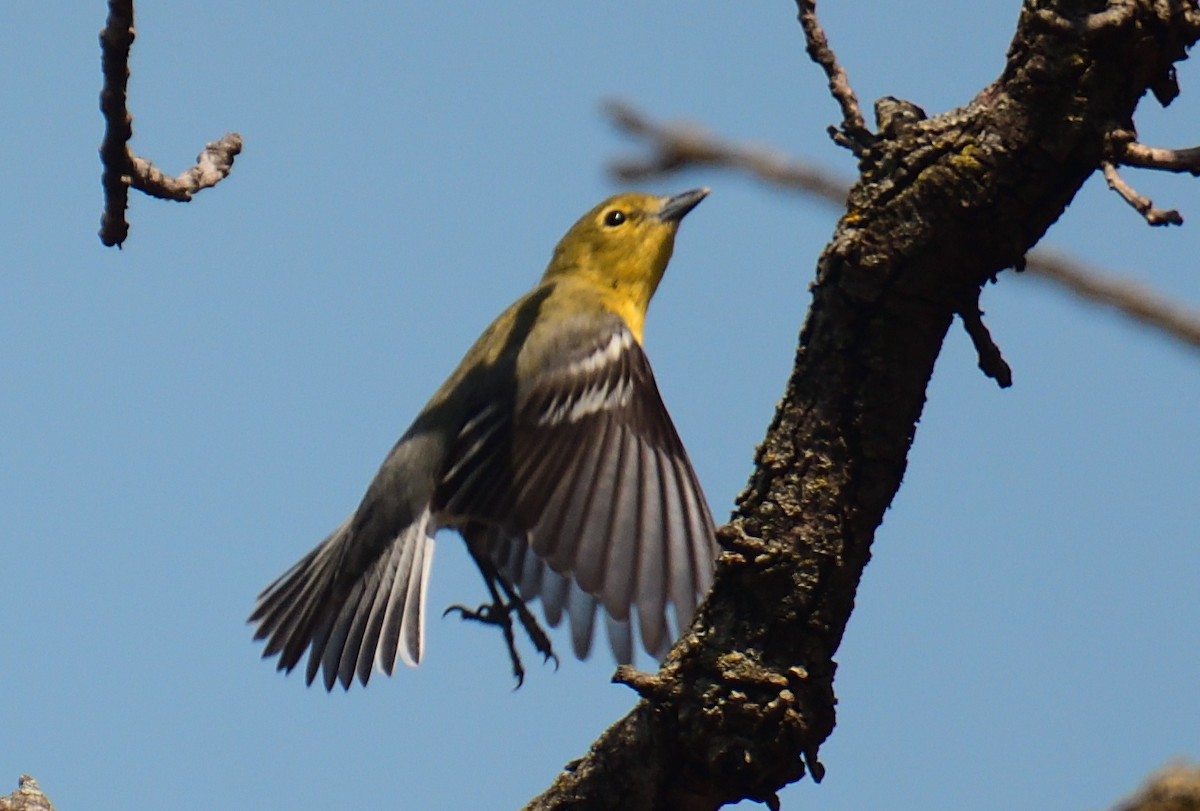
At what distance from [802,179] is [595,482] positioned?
109 inches

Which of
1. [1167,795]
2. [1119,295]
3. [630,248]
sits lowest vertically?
[1167,795]

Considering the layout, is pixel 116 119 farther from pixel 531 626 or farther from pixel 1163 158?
pixel 531 626

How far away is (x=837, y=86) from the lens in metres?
3.73

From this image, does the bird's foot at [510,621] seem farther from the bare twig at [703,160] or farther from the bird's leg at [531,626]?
the bare twig at [703,160]

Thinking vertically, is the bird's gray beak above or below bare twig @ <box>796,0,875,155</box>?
above

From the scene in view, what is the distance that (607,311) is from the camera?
26.2 ft

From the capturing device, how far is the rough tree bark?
3.37m

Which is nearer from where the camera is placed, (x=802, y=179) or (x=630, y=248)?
(x=802, y=179)

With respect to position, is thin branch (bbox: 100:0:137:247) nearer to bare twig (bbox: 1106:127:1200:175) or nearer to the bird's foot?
bare twig (bbox: 1106:127:1200:175)

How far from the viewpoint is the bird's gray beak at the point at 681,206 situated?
8.74 metres

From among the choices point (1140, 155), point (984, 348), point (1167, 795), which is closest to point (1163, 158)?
point (1140, 155)

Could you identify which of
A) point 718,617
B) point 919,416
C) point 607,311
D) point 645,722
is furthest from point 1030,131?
point 607,311

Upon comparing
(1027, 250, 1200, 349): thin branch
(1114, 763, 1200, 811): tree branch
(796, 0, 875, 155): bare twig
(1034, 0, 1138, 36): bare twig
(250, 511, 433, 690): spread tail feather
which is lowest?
(1114, 763, 1200, 811): tree branch

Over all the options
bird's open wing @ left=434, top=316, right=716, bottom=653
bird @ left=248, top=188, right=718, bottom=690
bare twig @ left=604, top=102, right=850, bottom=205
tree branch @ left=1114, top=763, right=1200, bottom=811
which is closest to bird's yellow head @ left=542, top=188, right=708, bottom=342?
bird @ left=248, top=188, right=718, bottom=690
